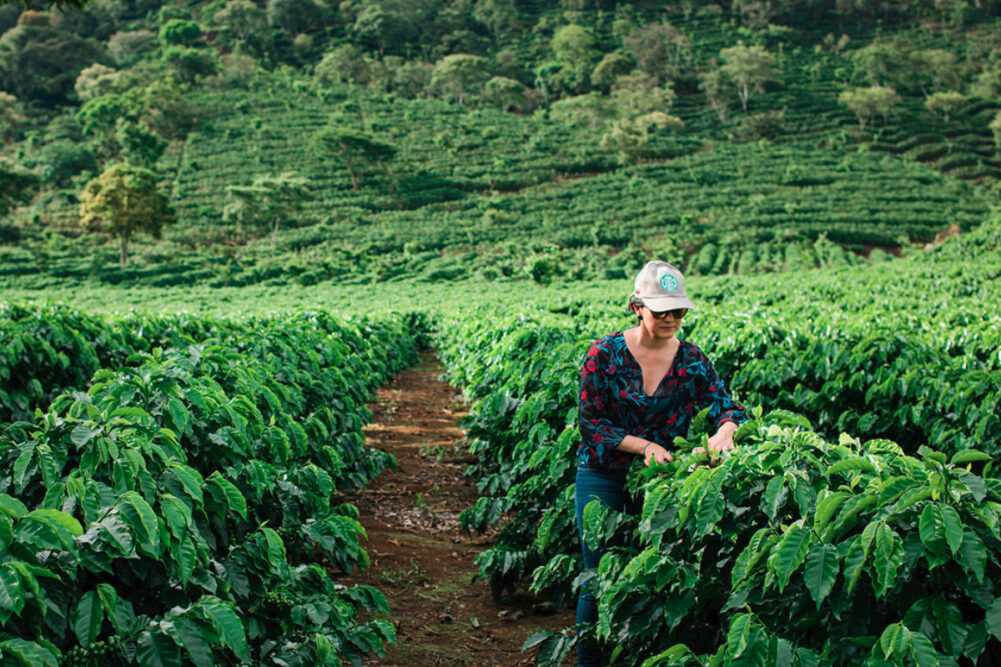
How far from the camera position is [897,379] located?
15.3ft

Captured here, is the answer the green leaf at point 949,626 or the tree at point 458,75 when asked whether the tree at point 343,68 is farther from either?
the green leaf at point 949,626

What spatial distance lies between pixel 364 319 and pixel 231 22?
A: 106m

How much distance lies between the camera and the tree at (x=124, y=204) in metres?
41.6

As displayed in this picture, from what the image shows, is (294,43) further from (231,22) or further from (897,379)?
(897,379)

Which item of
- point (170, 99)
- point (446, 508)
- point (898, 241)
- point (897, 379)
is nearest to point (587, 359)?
point (897, 379)

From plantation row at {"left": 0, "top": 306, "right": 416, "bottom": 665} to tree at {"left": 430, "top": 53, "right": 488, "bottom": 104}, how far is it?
89603mm

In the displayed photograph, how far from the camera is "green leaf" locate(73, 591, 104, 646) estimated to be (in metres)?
1.76

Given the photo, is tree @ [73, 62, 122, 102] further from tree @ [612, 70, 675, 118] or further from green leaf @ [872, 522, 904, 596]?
green leaf @ [872, 522, 904, 596]

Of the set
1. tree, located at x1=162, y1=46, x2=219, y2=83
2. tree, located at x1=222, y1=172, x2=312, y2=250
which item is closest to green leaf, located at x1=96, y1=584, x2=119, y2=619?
tree, located at x1=222, y1=172, x2=312, y2=250

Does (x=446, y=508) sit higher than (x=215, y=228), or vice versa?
(x=215, y=228)

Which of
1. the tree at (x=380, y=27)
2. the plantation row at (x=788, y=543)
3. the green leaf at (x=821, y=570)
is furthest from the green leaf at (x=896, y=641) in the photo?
the tree at (x=380, y=27)

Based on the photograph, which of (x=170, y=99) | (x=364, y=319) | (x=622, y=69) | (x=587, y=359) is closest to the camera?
(x=587, y=359)

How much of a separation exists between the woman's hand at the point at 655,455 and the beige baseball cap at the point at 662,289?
516 mm

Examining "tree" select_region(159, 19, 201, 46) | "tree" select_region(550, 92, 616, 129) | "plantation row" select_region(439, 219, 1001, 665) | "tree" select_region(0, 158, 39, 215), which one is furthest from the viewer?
"tree" select_region(159, 19, 201, 46)
